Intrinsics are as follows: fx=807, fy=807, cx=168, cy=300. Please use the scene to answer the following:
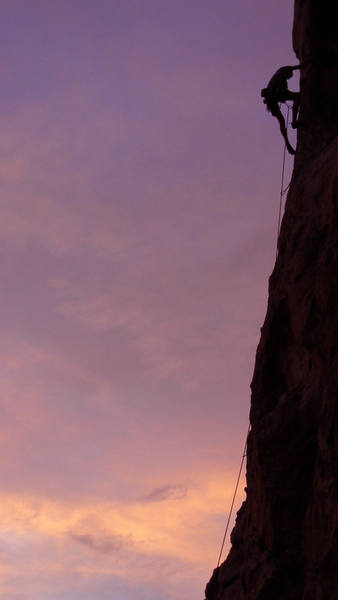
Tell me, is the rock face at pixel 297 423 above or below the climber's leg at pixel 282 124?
below

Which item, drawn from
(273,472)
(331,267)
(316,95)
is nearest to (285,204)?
(316,95)

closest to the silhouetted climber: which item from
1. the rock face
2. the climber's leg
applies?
the climber's leg

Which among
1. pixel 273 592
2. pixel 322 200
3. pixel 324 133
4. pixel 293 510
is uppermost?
pixel 324 133

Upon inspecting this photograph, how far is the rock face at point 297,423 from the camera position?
42.5 ft

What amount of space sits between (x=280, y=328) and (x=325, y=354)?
111 inches

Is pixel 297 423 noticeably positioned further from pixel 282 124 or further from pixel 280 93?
pixel 280 93

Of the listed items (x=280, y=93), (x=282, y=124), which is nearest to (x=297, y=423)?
(x=282, y=124)

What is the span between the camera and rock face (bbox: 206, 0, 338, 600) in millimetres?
12953

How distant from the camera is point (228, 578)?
1487 cm

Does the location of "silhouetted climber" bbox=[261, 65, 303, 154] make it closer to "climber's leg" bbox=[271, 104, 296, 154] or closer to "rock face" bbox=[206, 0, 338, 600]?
"climber's leg" bbox=[271, 104, 296, 154]

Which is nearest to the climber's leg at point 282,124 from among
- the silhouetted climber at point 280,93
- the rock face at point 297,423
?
the silhouetted climber at point 280,93

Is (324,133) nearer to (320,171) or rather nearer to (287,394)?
(320,171)

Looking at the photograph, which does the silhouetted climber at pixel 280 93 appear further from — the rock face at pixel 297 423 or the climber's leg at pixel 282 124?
the rock face at pixel 297 423

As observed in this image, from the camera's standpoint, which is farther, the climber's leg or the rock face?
the climber's leg
